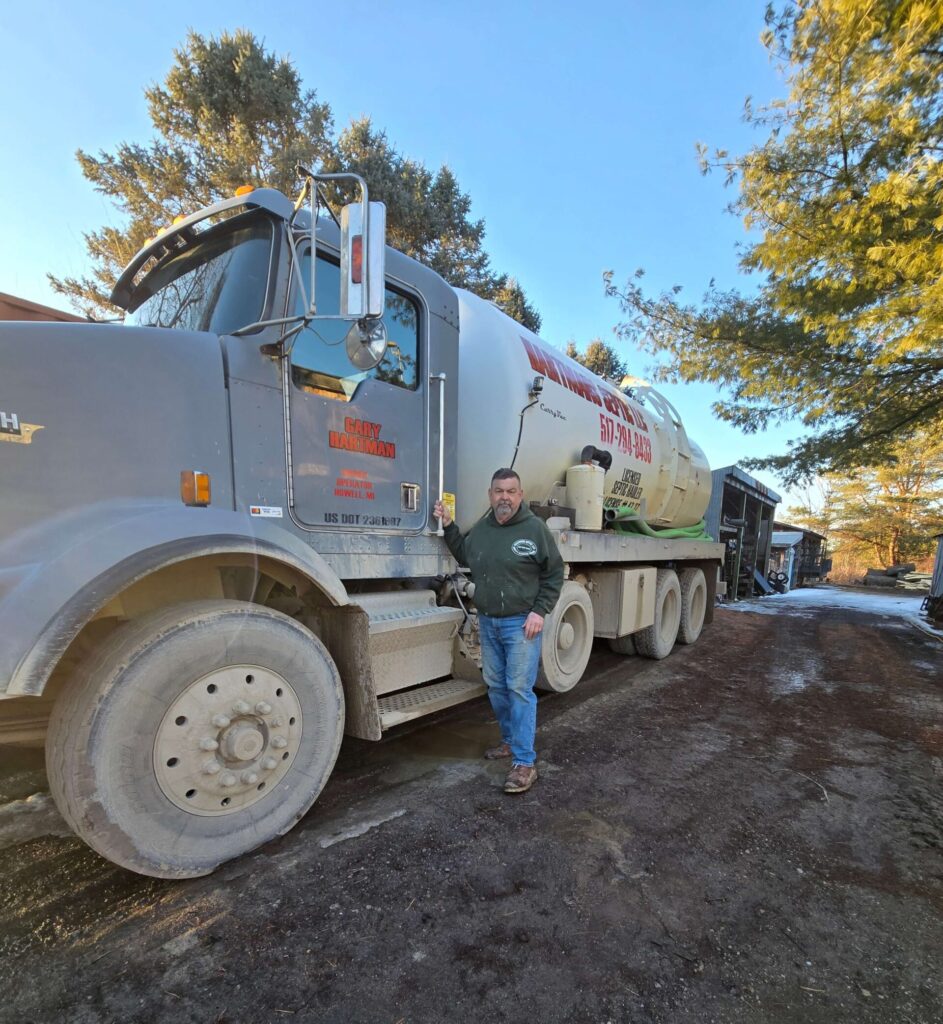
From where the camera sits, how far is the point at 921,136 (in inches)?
234

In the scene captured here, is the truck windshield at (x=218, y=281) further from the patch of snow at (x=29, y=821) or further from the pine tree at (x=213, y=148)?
the pine tree at (x=213, y=148)

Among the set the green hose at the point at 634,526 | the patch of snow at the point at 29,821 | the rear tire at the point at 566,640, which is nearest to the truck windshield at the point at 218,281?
the patch of snow at the point at 29,821

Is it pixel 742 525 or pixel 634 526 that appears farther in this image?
pixel 742 525

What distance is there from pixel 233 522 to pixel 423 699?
1644 mm

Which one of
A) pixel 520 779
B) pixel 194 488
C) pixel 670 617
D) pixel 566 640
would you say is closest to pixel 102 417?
pixel 194 488

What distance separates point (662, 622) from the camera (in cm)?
677

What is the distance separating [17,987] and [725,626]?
10661mm

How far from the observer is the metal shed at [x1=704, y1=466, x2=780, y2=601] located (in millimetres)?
14648

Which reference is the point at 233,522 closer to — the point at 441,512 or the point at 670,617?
the point at 441,512

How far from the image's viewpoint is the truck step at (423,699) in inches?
116

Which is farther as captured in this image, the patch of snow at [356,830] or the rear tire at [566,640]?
the rear tire at [566,640]

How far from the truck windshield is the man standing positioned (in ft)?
5.31

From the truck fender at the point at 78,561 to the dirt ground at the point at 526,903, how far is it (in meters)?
1.00

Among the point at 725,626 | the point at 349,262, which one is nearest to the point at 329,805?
the point at 349,262
